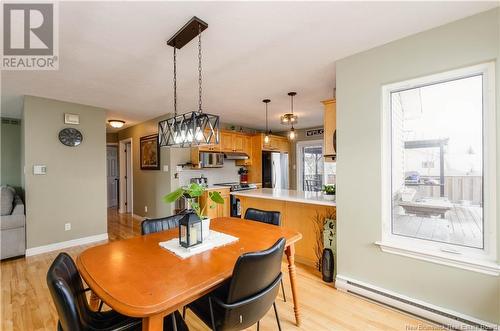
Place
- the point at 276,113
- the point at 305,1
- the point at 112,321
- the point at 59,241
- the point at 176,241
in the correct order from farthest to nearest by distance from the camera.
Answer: the point at 276,113, the point at 59,241, the point at 176,241, the point at 305,1, the point at 112,321

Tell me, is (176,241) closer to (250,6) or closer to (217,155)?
(250,6)

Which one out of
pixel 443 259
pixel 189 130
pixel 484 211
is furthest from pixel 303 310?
pixel 189 130

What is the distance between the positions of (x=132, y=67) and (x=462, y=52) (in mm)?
3036

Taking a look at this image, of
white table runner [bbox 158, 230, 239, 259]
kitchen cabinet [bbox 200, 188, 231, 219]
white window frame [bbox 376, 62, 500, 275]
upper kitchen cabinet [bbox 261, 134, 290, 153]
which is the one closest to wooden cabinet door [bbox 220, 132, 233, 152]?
upper kitchen cabinet [bbox 261, 134, 290, 153]

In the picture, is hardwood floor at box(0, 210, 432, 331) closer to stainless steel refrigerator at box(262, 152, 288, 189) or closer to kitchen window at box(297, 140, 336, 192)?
stainless steel refrigerator at box(262, 152, 288, 189)

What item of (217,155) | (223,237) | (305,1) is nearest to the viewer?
(305,1)

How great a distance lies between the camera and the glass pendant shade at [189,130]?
1859 millimetres

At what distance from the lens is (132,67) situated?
8.12 feet

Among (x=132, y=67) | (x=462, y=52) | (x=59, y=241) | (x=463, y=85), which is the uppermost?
(x=132, y=67)

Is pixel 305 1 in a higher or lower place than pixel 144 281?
higher

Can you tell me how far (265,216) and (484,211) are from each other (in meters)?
1.78

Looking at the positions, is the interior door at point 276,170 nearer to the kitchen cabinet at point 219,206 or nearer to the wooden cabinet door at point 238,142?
the wooden cabinet door at point 238,142

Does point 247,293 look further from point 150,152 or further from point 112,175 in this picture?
point 112,175

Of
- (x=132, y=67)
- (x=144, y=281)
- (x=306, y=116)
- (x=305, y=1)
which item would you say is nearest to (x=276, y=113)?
(x=306, y=116)
